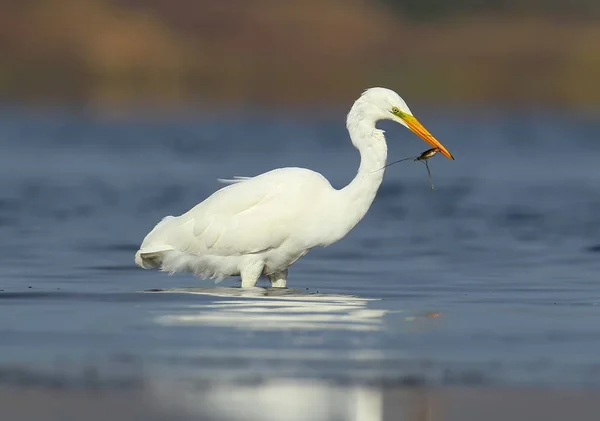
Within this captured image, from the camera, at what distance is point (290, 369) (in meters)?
9.75

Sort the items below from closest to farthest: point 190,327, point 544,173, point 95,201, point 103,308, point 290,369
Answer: point 290,369 → point 190,327 → point 103,308 → point 95,201 → point 544,173

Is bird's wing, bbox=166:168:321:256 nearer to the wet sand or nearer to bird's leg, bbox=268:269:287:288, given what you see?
bird's leg, bbox=268:269:287:288

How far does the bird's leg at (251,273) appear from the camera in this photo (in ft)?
43.8

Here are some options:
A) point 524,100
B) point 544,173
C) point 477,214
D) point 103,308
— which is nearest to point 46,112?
point 524,100

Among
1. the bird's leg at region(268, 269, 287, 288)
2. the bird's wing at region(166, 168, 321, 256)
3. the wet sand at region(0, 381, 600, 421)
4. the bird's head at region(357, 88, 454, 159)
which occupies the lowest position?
the wet sand at region(0, 381, 600, 421)

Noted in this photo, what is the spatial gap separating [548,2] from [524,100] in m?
5.29

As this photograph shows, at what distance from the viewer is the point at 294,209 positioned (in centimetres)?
1302

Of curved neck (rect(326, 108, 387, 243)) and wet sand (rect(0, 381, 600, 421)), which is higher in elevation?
curved neck (rect(326, 108, 387, 243))

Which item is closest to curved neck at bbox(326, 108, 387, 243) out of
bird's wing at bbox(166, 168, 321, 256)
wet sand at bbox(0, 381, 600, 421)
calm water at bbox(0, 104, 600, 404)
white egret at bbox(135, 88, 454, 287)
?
white egret at bbox(135, 88, 454, 287)

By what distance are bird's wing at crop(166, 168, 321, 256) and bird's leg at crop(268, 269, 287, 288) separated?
0.44 meters

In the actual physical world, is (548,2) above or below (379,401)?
above

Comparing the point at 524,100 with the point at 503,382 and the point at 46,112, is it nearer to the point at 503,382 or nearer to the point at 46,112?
the point at 46,112

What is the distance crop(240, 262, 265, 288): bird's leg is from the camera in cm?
1334

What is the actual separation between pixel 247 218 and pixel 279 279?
2.49 ft
